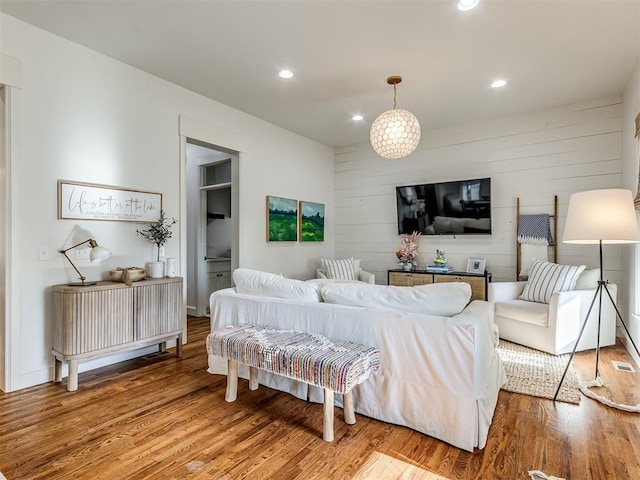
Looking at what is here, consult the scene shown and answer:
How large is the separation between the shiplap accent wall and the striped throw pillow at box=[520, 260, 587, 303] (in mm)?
572

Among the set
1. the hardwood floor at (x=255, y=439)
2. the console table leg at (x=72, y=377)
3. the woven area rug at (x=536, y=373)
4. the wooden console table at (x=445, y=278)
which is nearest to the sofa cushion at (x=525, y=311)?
the woven area rug at (x=536, y=373)

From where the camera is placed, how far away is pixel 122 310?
9.48 feet

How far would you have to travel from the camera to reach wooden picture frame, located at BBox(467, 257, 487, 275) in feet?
15.6

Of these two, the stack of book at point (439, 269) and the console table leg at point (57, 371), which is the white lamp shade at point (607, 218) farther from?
the console table leg at point (57, 371)

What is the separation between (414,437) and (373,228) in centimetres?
413

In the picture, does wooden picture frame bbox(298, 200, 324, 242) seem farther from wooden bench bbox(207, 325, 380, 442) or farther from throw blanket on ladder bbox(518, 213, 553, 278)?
wooden bench bbox(207, 325, 380, 442)

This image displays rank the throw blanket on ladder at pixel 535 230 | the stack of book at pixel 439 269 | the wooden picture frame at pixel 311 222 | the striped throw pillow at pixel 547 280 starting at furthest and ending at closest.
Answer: the wooden picture frame at pixel 311 222 < the stack of book at pixel 439 269 < the throw blanket on ladder at pixel 535 230 < the striped throw pillow at pixel 547 280

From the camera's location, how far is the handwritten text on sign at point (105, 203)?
2854 mm

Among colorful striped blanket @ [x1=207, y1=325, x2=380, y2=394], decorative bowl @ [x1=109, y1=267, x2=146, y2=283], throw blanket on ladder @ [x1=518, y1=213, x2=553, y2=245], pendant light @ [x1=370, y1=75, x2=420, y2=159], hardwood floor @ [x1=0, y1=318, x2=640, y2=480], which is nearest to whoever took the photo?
hardwood floor @ [x1=0, y1=318, x2=640, y2=480]

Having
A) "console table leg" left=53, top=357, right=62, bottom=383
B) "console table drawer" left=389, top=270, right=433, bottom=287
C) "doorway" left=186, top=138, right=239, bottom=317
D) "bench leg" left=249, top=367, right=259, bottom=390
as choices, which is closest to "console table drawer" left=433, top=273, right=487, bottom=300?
"console table drawer" left=389, top=270, right=433, bottom=287

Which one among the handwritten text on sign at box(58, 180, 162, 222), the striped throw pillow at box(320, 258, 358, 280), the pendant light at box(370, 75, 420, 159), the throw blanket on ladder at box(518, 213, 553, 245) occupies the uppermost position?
the pendant light at box(370, 75, 420, 159)

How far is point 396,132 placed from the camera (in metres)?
3.10

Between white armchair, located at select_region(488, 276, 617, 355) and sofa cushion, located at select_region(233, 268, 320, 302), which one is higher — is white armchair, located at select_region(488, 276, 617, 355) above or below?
below

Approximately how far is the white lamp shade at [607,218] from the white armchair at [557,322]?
1092mm
